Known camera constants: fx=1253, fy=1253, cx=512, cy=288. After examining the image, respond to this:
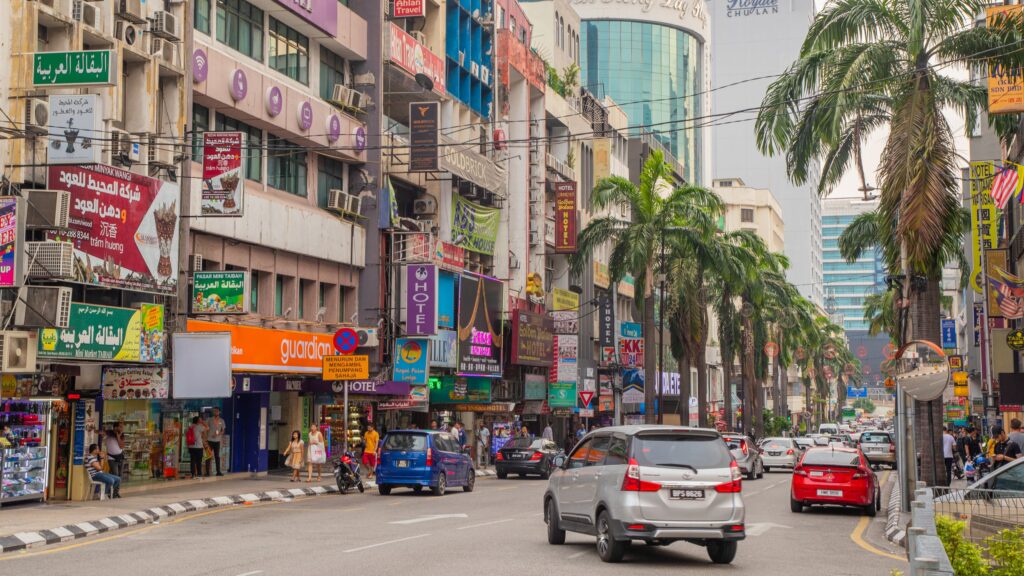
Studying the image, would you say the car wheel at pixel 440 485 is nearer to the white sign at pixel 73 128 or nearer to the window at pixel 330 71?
the white sign at pixel 73 128

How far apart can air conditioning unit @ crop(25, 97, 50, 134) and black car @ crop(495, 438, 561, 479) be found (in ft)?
69.6

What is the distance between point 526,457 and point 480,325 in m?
10.0

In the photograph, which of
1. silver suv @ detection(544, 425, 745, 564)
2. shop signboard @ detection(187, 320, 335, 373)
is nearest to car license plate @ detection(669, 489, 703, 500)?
silver suv @ detection(544, 425, 745, 564)

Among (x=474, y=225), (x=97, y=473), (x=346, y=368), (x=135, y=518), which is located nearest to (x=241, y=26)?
(x=346, y=368)

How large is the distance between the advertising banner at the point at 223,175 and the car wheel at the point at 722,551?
60.2 ft

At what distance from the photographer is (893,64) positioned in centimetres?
2717

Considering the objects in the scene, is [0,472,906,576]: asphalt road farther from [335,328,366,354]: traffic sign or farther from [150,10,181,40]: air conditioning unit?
[150,10,181,40]: air conditioning unit

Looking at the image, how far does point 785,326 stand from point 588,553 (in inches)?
2985

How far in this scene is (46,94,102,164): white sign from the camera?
2530 cm

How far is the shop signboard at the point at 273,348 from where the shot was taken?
109 ft

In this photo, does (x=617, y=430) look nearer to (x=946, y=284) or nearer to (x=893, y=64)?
(x=893, y=64)

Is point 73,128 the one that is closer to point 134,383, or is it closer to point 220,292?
point 134,383

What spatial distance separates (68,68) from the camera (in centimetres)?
2544

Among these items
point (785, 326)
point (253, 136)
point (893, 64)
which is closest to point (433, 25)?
point (253, 136)
